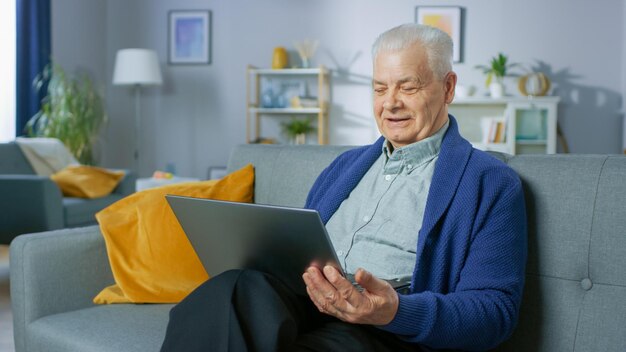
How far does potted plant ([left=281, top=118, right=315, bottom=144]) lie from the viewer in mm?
6086

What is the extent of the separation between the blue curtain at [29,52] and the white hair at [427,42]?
4679mm

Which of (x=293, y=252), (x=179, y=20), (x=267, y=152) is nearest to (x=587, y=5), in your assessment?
(x=179, y=20)

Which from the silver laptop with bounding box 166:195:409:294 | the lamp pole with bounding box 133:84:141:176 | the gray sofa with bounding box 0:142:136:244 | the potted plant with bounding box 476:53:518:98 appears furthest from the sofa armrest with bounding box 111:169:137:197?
the silver laptop with bounding box 166:195:409:294

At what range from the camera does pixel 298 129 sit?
239 inches

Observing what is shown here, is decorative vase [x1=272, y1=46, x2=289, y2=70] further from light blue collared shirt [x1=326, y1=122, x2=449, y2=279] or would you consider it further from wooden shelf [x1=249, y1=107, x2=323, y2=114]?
light blue collared shirt [x1=326, y1=122, x2=449, y2=279]

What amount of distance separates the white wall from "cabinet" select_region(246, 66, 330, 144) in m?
0.13

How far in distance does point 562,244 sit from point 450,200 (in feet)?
0.82

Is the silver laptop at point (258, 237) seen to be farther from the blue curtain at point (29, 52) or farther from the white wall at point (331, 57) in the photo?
the white wall at point (331, 57)

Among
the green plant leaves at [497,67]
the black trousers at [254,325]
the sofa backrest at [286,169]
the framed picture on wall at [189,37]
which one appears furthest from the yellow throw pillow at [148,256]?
the framed picture on wall at [189,37]

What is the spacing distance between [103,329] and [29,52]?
4559 millimetres

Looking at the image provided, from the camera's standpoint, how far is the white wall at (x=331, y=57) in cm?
581

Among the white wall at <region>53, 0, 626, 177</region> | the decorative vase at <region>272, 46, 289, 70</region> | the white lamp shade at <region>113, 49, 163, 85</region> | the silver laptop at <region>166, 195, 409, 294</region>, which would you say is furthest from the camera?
the decorative vase at <region>272, 46, 289, 70</region>

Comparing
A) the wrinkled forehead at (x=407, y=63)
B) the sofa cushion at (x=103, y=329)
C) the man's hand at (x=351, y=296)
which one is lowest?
the sofa cushion at (x=103, y=329)

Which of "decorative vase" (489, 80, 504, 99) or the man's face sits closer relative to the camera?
the man's face
